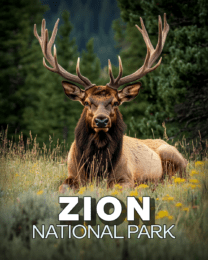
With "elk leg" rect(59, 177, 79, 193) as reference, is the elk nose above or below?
above

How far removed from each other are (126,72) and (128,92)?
14.5 m

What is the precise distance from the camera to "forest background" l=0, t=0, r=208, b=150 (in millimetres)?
9484

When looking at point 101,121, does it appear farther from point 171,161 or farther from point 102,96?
point 171,161

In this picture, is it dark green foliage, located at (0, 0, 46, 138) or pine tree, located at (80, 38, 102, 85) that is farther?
pine tree, located at (80, 38, 102, 85)

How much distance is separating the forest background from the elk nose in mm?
5640

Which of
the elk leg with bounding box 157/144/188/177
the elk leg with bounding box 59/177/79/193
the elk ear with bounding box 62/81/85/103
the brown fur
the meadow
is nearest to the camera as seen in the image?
the meadow

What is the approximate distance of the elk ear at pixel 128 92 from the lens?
4.94 m

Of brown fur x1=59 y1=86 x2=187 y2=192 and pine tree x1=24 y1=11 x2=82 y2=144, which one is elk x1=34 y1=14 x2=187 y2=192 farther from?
pine tree x1=24 y1=11 x2=82 y2=144

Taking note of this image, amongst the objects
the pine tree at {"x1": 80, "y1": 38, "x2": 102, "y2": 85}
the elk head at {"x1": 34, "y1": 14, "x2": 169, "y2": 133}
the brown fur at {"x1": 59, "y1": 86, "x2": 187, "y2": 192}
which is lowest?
the brown fur at {"x1": 59, "y1": 86, "x2": 187, "y2": 192}

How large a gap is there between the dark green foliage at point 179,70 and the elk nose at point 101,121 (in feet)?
18.5

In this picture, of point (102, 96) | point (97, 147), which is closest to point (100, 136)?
point (97, 147)

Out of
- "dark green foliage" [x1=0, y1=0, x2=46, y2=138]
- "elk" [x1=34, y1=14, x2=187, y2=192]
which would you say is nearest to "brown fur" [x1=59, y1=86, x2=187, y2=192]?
"elk" [x1=34, y1=14, x2=187, y2=192]

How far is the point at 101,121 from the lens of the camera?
4039mm

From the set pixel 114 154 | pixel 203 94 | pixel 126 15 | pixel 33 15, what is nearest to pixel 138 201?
pixel 114 154
